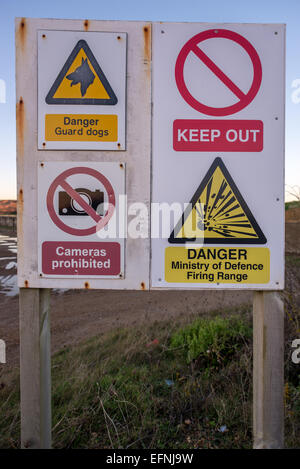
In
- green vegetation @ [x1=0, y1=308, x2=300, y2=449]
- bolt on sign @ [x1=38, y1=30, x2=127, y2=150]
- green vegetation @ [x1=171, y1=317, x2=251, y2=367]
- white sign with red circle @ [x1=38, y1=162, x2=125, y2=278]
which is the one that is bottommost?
green vegetation @ [x1=0, y1=308, x2=300, y2=449]

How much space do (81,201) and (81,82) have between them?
71cm

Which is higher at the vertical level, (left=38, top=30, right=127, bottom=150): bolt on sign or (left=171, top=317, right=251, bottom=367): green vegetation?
(left=38, top=30, right=127, bottom=150): bolt on sign

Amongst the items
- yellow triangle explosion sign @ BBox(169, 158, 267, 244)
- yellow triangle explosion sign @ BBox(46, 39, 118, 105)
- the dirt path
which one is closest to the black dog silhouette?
Answer: yellow triangle explosion sign @ BBox(46, 39, 118, 105)

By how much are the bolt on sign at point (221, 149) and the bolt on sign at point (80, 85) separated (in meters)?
0.23

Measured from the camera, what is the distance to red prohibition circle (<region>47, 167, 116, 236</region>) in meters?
1.83

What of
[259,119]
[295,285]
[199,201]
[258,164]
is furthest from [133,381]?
[295,285]

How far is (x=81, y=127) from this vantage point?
1.82 metres

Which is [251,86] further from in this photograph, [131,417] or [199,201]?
[131,417]

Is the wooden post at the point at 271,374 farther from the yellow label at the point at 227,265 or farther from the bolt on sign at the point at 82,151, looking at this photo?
the bolt on sign at the point at 82,151

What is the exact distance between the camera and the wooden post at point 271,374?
1.81m

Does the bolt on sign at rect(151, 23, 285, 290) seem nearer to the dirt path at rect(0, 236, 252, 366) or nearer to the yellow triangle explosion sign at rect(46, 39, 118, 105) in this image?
the yellow triangle explosion sign at rect(46, 39, 118, 105)

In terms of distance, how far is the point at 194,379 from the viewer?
2.91 metres

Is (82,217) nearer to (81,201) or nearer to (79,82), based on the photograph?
(81,201)

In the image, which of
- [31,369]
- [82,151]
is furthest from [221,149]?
[31,369]
